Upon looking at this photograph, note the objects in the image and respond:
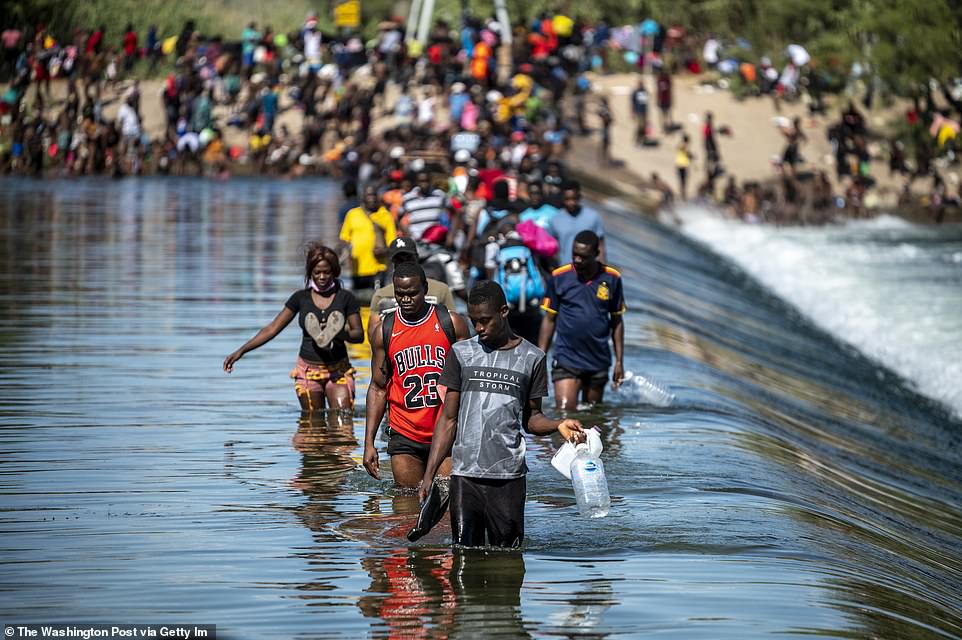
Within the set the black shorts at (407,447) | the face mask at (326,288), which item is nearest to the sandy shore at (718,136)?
the face mask at (326,288)

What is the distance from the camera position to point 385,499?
32.6 feet

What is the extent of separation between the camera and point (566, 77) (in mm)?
53156

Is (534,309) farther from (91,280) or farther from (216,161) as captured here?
(216,161)

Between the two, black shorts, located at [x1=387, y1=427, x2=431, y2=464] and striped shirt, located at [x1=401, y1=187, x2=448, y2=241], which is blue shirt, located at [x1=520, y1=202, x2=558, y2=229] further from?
black shorts, located at [x1=387, y1=427, x2=431, y2=464]

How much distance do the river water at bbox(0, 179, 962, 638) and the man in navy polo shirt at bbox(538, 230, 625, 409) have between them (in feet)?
1.45

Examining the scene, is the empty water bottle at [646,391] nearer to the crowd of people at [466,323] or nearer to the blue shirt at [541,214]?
the crowd of people at [466,323]

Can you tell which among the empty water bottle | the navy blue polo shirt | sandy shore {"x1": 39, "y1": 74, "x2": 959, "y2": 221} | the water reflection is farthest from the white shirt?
the water reflection

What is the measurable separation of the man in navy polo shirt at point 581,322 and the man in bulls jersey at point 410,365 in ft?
12.2

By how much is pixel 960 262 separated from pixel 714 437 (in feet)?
101

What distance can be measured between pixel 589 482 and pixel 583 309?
4356 mm

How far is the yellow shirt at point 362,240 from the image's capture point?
17.2 metres

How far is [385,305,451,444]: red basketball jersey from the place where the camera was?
29.8ft

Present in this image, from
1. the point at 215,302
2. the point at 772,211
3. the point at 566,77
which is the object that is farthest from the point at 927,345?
the point at 566,77

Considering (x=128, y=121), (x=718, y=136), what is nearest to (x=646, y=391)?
(x=128, y=121)
